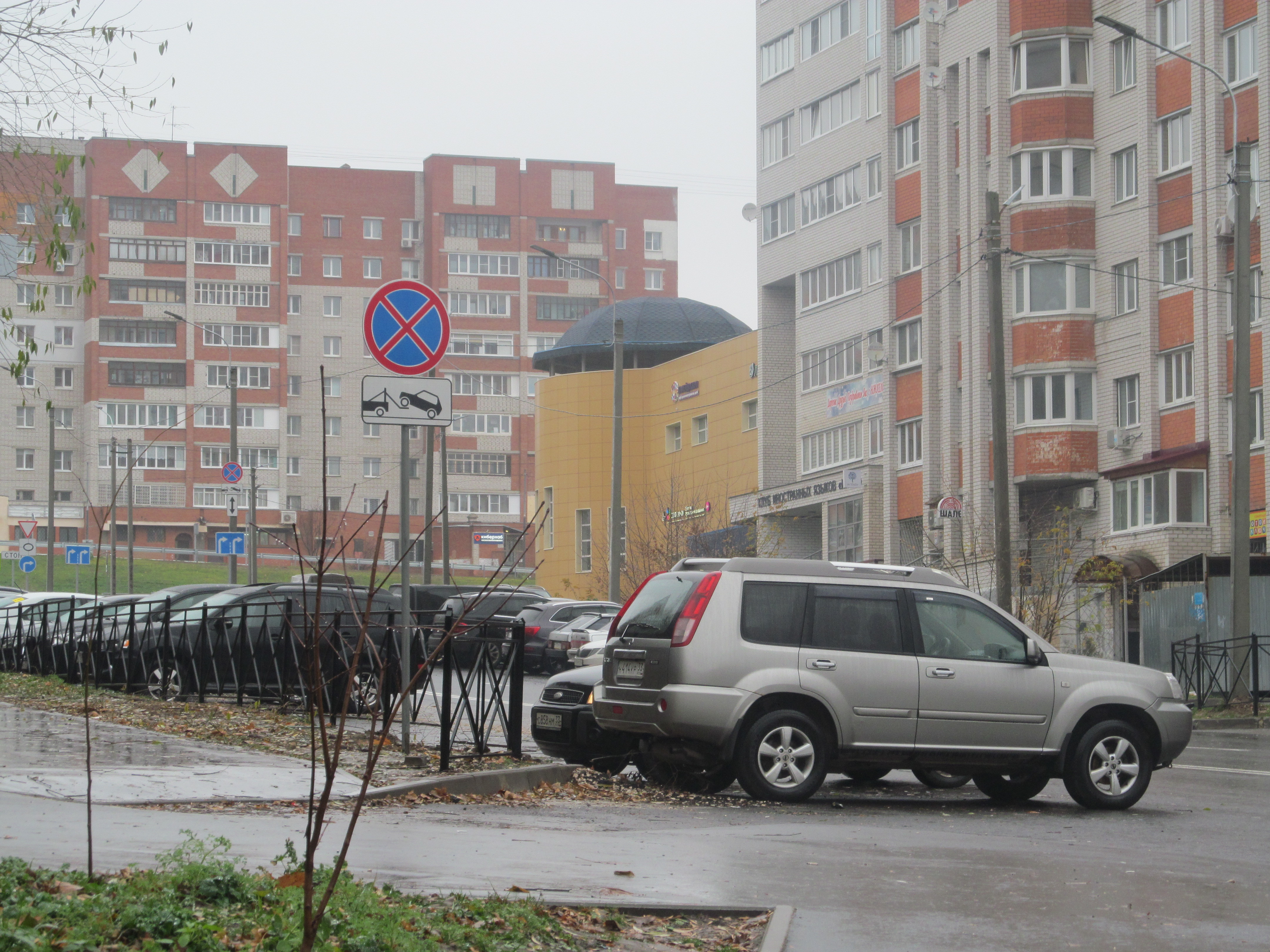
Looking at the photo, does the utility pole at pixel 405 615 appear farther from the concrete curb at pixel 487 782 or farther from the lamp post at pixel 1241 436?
the lamp post at pixel 1241 436

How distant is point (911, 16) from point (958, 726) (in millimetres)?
44836

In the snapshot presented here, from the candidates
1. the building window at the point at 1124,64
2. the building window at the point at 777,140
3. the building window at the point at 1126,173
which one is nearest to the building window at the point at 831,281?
the building window at the point at 777,140

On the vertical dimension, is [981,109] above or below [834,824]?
above

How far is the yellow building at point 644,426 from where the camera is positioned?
2660 inches

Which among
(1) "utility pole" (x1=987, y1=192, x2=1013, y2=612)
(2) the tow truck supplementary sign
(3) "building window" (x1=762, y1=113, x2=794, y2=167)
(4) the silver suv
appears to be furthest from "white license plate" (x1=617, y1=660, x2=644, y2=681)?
(3) "building window" (x1=762, y1=113, x2=794, y2=167)

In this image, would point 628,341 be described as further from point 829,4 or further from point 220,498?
point 220,498

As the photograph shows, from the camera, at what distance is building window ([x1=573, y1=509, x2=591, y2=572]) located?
79.3m

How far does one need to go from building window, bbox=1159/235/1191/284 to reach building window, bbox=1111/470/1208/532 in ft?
16.5

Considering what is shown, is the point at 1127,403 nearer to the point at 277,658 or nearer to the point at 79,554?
the point at 277,658

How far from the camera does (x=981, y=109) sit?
48.9 metres

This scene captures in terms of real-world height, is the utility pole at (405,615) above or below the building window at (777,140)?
below

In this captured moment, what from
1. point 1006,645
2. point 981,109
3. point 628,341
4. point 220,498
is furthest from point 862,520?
point 220,498

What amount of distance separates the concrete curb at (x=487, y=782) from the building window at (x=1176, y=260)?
3268cm

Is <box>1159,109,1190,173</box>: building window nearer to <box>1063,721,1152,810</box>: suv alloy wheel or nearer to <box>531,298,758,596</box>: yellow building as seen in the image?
<box>531,298,758,596</box>: yellow building
